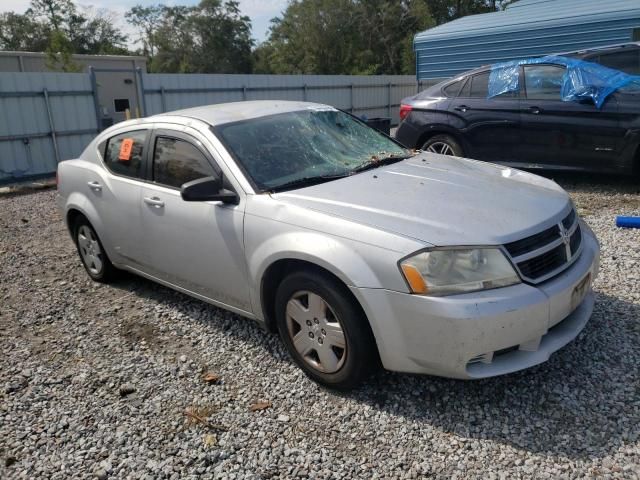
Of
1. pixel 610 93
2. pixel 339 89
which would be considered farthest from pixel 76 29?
pixel 610 93

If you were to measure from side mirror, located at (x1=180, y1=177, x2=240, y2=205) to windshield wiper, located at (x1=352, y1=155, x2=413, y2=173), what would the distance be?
84 centimetres

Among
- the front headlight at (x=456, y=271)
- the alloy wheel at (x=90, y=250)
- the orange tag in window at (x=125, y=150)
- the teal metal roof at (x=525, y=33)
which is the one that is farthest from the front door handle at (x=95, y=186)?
the teal metal roof at (x=525, y=33)

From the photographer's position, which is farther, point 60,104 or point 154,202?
point 60,104

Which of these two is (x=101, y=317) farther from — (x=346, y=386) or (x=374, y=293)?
(x=374, y=293)

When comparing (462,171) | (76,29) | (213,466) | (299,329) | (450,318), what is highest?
(76,29)

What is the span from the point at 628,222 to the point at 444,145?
2.89 m

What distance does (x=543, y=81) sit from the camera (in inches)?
274

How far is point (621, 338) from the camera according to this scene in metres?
3.34

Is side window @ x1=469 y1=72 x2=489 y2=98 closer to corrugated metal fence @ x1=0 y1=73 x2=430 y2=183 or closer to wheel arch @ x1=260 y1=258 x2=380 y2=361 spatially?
wheel arch @ x1=260 y1=258 x2=380 y2=361

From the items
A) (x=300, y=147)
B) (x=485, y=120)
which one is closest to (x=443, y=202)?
(x=300, y=147)

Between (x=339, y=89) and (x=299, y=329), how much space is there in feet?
52.8

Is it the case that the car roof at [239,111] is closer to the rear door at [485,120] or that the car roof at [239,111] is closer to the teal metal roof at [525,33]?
the rear door at [485,120]

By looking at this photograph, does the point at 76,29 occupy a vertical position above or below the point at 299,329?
above

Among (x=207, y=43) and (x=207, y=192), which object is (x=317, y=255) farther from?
(x=207, y=43)
